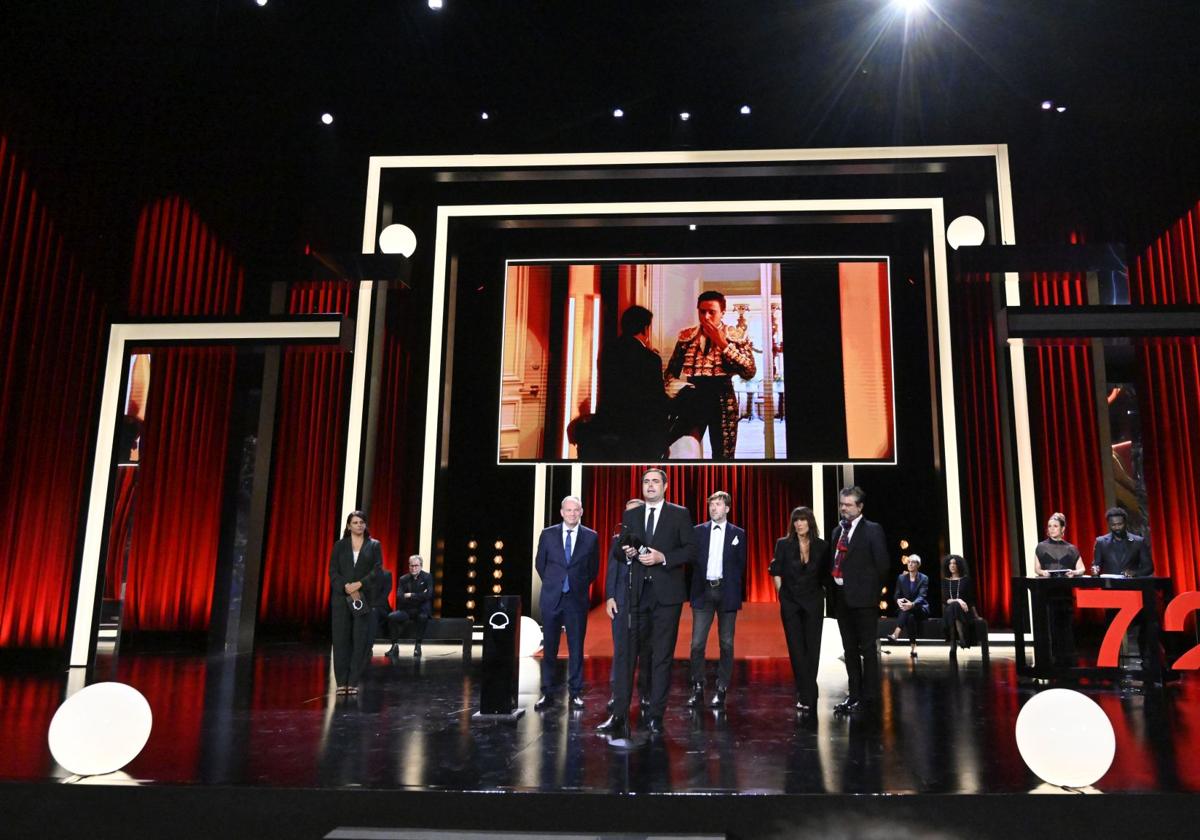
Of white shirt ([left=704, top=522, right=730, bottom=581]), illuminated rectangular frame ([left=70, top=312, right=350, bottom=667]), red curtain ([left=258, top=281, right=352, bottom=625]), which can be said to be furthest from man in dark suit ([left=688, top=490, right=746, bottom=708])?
red curtain ([left=258, top=281, right=352, bottom=625])

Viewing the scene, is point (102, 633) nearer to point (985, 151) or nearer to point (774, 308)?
point (774, 308)

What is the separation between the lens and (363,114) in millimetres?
8797

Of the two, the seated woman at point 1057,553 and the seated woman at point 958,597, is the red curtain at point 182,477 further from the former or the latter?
the seated woman at point 1057,553

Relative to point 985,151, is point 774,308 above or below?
below

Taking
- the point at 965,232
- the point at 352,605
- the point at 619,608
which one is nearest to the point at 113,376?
the point at 352,605

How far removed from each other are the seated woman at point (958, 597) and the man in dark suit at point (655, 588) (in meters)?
5.02

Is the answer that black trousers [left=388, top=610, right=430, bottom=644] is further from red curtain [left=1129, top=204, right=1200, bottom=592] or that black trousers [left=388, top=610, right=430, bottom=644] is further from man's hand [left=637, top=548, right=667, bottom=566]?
red curtain [left=1129, top=204, right=1200, bottom=592]

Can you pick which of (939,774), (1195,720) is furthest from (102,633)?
(1195,720)

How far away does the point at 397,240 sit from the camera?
9.50 m

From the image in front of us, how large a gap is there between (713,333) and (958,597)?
3751mm

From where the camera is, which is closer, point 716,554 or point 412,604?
point 716,554

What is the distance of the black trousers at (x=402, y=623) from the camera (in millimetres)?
8696

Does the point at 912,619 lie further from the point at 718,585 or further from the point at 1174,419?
the point at 718,585

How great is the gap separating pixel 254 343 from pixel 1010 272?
24.0 feet
